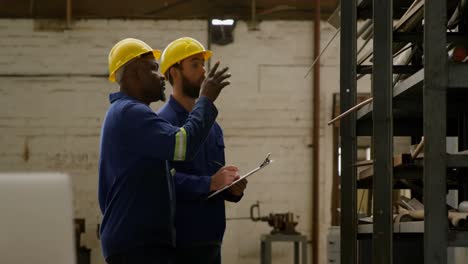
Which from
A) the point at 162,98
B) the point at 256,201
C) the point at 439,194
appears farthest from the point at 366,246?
the point at 256,201

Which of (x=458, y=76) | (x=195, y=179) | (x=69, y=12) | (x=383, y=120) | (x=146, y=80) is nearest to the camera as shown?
(x=458, y=76)

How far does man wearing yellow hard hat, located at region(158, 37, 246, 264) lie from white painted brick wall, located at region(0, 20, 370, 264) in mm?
4210

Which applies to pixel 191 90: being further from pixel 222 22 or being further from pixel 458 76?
pixel 222 22

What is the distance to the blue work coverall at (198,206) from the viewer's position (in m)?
3.61

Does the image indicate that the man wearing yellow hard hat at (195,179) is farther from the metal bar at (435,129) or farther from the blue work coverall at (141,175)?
the metal bar at (435,129)

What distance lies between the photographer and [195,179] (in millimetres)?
3625

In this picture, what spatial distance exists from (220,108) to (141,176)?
5.12 meters

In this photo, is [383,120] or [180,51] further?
[180,51]

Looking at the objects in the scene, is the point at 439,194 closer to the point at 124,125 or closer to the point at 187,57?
the point at 124,125

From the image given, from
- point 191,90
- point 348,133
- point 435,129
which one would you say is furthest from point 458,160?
point 191,90

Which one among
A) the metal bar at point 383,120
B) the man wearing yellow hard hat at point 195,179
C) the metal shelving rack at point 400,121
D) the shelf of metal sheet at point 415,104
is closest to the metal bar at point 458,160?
the metal shelving rack at point 400,121

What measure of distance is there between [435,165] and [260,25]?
618 centimetres

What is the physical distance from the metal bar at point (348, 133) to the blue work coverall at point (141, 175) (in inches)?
32.6

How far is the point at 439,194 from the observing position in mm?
2320
